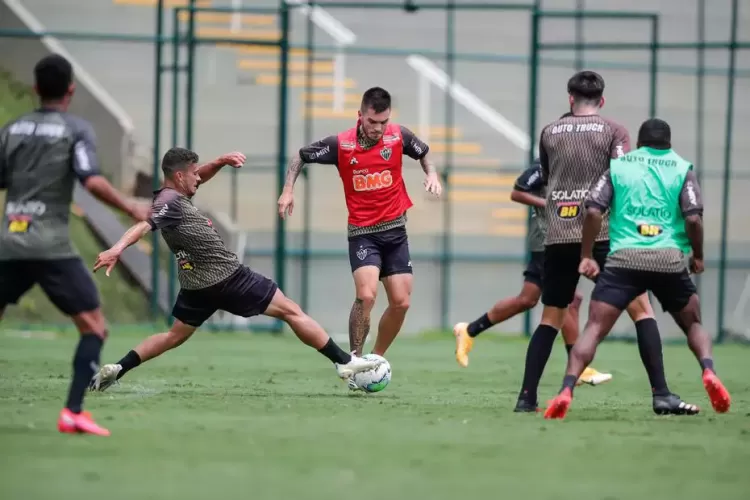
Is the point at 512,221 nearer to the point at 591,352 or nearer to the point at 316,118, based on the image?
the point at 316,118

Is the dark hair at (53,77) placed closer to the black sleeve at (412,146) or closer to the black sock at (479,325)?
the black sleeve at (412,146)

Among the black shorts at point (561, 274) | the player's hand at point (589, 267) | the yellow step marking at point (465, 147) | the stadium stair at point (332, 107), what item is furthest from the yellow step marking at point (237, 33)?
the player's hand at point (589, 267)

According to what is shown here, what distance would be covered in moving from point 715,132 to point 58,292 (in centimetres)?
2130

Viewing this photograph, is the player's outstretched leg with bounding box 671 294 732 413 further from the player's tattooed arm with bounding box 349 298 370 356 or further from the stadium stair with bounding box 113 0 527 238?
the stadium stair with bounding box 113 0 527 238

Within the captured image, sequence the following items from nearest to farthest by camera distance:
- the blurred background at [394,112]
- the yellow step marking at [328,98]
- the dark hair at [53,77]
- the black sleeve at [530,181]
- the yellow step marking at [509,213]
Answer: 1. the dark hair at [53,77]
2. the black sleeve at [530,181]
3. the blurred background at [394,112]
4. the yellow step marking at [509,213]
5. the yellow step marking at [328,98]

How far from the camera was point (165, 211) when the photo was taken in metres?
9.51

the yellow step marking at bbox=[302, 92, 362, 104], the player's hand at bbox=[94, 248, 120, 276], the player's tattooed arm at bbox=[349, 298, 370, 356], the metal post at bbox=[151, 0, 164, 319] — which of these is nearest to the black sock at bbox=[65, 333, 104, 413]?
the player's hand at bbox=[94, 248, 120, 276]

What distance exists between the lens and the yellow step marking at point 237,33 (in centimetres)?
2619

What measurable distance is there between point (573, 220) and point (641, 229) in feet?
1.81

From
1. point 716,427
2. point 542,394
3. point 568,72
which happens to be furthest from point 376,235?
point 568,72

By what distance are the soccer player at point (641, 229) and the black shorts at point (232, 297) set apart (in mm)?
2304

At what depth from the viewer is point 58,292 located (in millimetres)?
7492

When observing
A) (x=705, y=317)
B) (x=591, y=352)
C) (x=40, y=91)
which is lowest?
(x=705, y=317)

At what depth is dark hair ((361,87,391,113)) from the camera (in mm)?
10805
